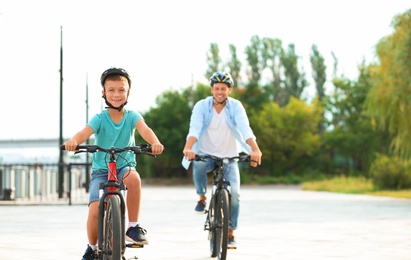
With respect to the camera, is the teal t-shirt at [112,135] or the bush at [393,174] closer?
the teal t-shirt at [112,135]

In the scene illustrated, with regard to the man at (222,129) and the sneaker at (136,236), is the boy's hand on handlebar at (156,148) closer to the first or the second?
the sneaker at (136,236)

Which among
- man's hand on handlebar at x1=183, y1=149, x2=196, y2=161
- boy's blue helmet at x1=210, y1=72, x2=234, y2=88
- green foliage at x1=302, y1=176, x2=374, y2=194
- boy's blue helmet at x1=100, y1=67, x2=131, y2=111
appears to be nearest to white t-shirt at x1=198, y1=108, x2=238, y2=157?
boy's blue helmet at x1=210, y1=72, x2=234, y2=88

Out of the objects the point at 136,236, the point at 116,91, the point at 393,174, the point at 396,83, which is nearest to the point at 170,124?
the point at 393,174

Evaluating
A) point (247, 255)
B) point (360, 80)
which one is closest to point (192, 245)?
point (247, 255)

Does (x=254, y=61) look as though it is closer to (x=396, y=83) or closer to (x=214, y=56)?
(x=214, y=56)

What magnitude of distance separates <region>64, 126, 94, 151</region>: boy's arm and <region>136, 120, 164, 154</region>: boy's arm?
1.15ft

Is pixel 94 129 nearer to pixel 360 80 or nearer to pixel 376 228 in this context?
pixel 376 228

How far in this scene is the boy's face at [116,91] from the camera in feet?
20.4

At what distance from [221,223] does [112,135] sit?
6.98ft

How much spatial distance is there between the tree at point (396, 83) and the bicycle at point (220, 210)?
56.9 ft

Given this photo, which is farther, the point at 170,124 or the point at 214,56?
the point at 214,56

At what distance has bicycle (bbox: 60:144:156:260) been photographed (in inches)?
222

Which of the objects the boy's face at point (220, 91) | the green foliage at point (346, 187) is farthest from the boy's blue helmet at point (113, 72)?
the green foliage at point (346, 187)

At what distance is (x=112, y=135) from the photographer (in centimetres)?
630
